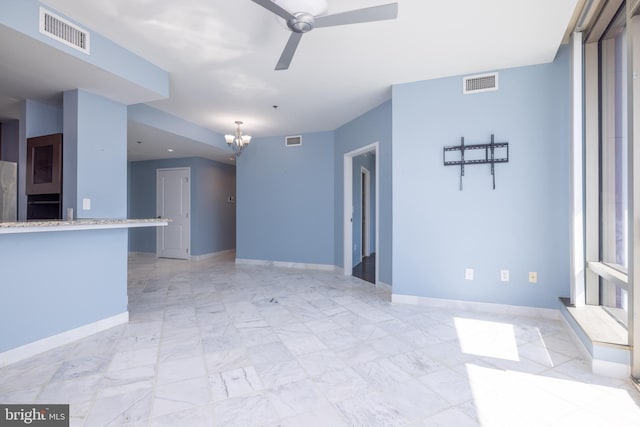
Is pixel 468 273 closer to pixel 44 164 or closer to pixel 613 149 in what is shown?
pixel 613 149

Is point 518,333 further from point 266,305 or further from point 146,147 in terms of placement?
point 146,147

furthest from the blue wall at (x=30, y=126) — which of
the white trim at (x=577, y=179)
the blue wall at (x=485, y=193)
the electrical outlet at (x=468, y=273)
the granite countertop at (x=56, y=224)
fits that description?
the white trim at (x=577, y=179)

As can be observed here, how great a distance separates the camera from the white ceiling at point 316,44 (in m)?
2.20

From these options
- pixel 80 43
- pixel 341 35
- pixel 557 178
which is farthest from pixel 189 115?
pixel 557 178

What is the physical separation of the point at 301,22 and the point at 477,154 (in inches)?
91.2

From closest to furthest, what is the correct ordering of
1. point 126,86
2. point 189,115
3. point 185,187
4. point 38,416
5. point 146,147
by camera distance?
1. point 38,416
2. point 126,86
3. point 189,115
4. point 146,147
5. point 185,187

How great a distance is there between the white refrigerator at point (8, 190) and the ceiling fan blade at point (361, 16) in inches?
137

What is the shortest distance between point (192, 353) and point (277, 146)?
4.36m

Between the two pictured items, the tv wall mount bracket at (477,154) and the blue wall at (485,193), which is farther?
the tv wall mount bracket at (477,154)

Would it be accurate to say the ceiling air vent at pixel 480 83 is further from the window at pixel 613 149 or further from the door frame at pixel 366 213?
the door frame at pixel 366 213

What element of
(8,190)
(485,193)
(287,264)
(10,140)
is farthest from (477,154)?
(10,140)

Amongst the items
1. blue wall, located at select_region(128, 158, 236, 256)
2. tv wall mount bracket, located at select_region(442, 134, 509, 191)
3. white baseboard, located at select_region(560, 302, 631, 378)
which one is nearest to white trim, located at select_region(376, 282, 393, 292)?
tv wall mount bracket, located at select_region(442, 134, 509, 191)

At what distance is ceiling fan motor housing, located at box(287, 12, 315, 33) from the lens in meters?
1.89

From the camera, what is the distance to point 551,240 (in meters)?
3.04
